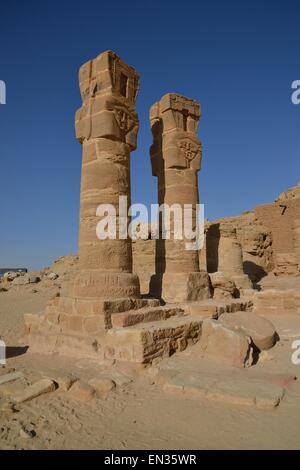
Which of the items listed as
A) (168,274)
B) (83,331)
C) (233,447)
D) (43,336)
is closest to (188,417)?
(233,447)

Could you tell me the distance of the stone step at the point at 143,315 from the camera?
5.61m

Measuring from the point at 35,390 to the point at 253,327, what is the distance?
13.4ft

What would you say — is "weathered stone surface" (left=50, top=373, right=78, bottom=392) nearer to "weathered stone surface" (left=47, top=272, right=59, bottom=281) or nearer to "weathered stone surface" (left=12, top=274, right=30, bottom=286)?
"weathered stone surface" (left=12, top=274, right=30, bottom=286)

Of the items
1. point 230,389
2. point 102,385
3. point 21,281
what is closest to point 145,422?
point 102,385

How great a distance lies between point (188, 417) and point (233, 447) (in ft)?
2.15

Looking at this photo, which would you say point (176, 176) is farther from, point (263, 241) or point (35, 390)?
point (263, 241)

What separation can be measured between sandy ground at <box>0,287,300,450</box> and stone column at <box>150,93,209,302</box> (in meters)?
3.66

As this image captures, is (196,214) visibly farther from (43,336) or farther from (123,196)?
(43,336)

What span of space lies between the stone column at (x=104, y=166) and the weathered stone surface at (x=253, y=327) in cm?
191

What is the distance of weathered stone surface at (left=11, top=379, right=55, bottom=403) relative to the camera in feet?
12.5

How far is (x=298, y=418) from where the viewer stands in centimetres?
333

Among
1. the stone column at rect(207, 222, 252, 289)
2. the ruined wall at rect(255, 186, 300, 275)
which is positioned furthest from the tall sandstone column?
the ruined wall at rect(255, 186, 300, 275)

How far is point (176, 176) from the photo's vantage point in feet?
28.8

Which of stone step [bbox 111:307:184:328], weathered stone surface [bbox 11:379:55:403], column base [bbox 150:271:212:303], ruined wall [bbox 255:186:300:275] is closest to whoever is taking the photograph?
weathered stone surface [bbox 11:379:55:403]
